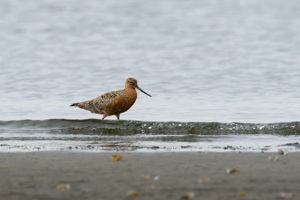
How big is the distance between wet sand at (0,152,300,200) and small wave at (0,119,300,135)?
345 cm

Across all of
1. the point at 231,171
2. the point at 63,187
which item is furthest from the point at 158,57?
the point at 63,187

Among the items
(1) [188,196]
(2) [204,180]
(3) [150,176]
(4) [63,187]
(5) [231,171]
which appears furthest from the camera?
(5) [231,171]

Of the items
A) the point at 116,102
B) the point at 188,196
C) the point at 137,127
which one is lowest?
the point at 188,196

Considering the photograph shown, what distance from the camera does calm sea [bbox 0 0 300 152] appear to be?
17172 millimetres

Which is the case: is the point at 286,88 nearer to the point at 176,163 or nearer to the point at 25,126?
the point at 25,126

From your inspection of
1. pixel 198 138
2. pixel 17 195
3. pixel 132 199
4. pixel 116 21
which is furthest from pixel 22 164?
pixel 116 21

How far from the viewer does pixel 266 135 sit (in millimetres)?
13234

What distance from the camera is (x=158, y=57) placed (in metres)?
27.2

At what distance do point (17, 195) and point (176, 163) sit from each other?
A: 83.5 inches

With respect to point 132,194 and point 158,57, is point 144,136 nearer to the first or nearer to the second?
point 132,194

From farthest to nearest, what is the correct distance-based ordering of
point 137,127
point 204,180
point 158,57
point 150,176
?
1. point 158,57
2. point 137,127
3. point 150,176
4. point 204,180

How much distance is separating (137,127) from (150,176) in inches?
232

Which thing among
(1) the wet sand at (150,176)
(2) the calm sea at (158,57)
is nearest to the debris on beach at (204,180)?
(1) the wet sand at (150,176)

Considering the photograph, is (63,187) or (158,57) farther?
(158,57)
